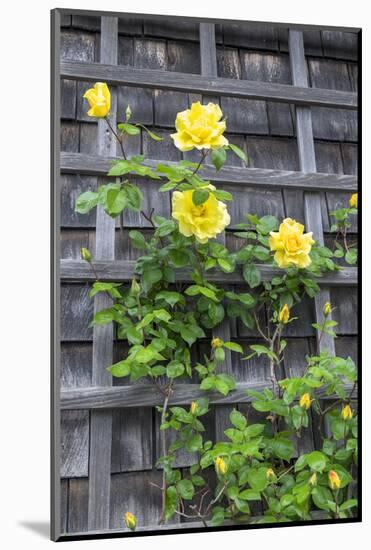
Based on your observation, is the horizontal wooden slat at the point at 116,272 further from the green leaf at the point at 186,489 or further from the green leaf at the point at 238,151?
the green leaf at the point at 186,489

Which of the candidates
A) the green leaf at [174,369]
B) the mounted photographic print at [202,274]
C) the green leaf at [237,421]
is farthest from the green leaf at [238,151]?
the green leaf at [237,421]

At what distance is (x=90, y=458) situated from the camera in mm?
1749

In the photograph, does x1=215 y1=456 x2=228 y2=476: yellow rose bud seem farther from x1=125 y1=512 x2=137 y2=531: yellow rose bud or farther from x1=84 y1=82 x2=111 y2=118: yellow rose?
x1=84 y1=82 x2=111 y2=118: yellow rose

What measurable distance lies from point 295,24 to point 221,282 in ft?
2.18

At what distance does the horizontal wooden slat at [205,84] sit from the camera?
179 centimetres

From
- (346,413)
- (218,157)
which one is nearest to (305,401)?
(346,413)

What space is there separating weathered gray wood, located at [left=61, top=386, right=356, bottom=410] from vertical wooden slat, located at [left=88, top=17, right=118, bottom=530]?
23 mm

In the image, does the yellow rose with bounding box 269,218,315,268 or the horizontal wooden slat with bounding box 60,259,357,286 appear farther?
the yellow rose with bounding box 269,218,315,268

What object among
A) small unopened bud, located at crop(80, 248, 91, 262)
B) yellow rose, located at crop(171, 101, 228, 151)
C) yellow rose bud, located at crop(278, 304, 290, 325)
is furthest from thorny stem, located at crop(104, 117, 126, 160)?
yellow rose bud, located at crop(278, 304, 290, 325)

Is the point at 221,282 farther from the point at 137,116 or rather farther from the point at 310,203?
the point at 137,116

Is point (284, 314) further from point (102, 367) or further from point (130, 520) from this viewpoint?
point (130, 520)

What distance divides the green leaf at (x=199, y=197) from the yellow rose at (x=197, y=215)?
0.01 meters

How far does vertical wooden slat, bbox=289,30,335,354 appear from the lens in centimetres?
195

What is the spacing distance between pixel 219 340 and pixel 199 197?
34cm
